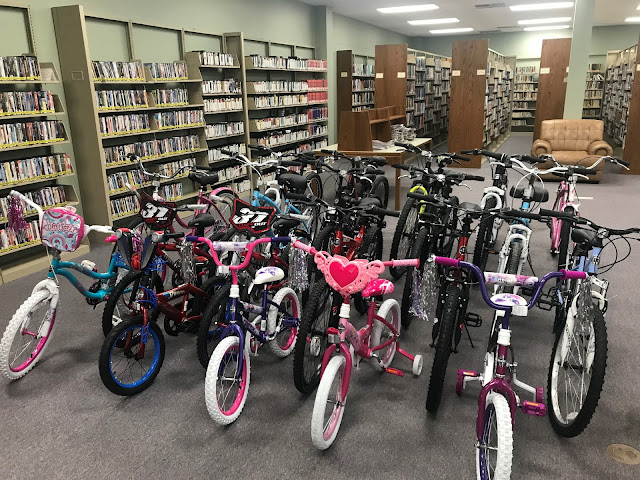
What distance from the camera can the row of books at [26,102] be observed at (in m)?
4.02

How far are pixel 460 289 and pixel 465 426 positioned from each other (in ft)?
2.02

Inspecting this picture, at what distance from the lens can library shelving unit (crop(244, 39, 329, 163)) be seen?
746 centimetres

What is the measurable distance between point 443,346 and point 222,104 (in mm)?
5475

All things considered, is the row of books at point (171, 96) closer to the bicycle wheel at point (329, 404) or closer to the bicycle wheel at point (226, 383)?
the bicycle wheel at point (226, 383)

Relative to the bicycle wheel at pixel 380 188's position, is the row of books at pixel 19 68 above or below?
above

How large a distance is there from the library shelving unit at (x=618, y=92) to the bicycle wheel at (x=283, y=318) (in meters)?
8.87

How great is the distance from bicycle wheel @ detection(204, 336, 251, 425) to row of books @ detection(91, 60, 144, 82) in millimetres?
3732

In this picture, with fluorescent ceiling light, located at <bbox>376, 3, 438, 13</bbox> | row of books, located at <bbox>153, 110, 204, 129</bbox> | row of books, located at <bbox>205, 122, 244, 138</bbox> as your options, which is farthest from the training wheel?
fluorescent ceiling light, located at <bbox>376, 3, 438, 13</bbox>

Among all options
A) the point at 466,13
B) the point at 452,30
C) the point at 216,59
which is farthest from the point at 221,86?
the point at 452,30

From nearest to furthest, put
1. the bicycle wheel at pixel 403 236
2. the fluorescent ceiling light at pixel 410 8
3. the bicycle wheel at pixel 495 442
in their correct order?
the bicycle wheel at pixel 495 442 < the bicycle wheel at pixel 403 236 < the fluorescent ceiling light at pixel 410 8

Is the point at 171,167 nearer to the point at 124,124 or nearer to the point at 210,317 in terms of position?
the point at 124,124

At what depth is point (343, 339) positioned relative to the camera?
2062mm

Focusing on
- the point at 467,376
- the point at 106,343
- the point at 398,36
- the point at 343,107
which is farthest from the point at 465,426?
the point at 398,36

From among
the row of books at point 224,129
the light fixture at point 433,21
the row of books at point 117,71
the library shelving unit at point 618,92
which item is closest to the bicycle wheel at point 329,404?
the row of books at point 117,71
